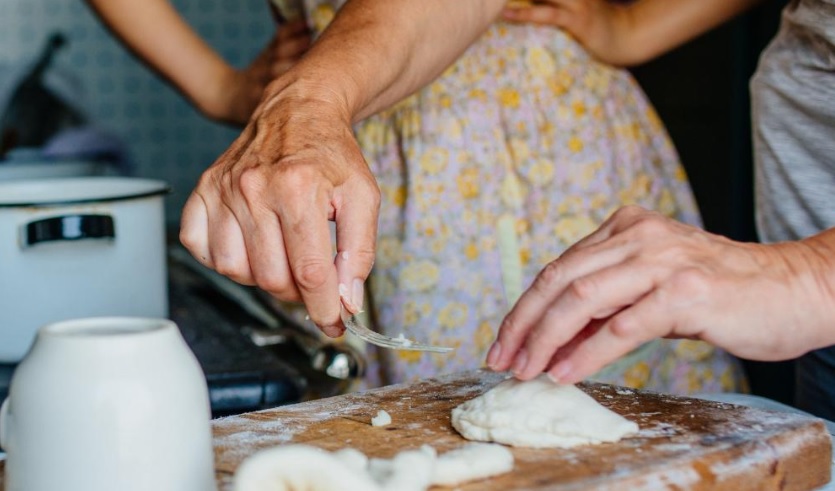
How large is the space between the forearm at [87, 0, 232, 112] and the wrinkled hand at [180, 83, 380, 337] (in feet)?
2.60

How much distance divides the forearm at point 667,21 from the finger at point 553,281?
877 millimetres

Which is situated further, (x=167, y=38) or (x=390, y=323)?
(x=167, y=38)

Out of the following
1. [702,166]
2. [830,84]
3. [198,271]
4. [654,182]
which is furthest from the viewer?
[702,166]

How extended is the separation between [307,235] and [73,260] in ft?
1.70

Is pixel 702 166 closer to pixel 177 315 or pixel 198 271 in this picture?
pixel 198 271

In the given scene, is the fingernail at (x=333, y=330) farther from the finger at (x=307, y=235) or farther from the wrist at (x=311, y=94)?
the wrist at (x=311, y=94)

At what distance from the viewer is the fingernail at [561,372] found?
0.95 meters

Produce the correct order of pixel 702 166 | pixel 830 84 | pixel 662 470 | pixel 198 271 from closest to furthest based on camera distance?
pixel 662 470 < pixel 830 84 < pixel 198 271 < pixel 702 166

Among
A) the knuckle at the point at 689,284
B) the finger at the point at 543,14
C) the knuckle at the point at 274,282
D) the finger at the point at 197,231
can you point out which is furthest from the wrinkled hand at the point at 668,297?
the finger at the point at 543,14

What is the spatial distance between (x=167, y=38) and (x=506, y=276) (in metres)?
0.72

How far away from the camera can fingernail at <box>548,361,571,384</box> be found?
947 mm

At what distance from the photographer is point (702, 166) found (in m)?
2.44

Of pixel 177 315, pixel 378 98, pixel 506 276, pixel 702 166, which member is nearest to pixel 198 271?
pixel 177 315

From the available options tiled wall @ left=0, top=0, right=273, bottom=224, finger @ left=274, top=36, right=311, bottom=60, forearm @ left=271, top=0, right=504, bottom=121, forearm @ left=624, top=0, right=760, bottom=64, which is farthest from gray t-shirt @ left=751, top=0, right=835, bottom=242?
tiled wall @ left=0, top=0, right=273, bottom=224
